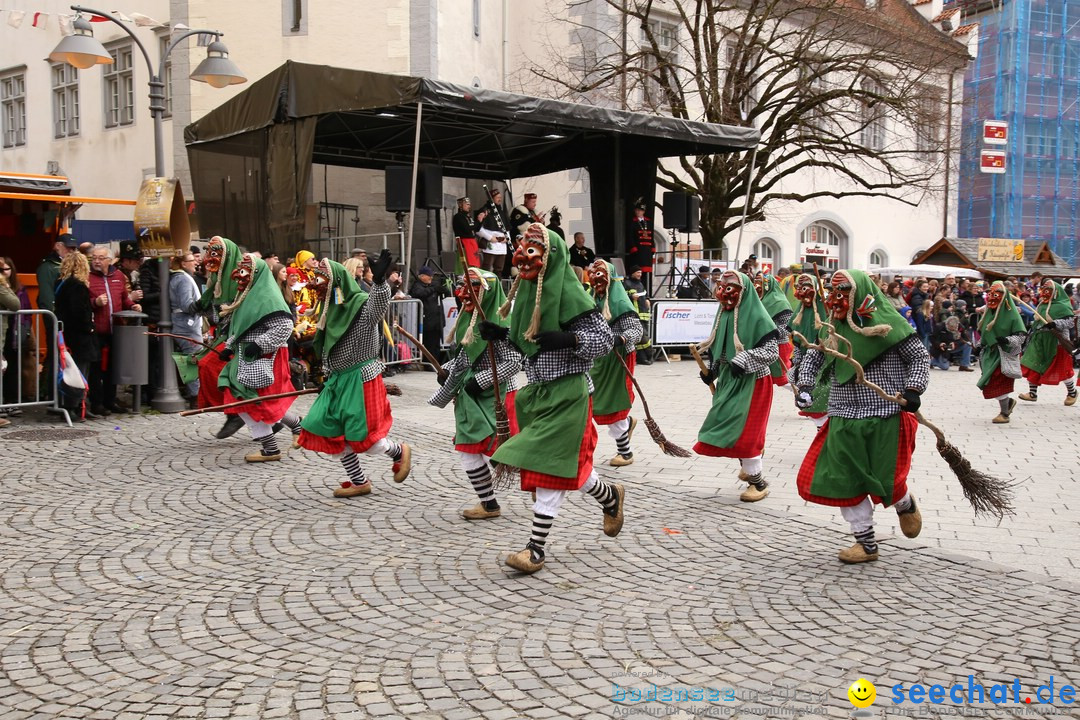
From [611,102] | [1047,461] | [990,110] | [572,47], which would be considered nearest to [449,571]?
[1047,461]

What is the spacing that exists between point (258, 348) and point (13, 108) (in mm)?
25882

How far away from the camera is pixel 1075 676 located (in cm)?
416

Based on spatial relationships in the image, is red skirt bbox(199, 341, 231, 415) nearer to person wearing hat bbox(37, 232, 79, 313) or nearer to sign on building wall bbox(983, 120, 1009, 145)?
person wearing hat bbox(37, 232, 79, 313)

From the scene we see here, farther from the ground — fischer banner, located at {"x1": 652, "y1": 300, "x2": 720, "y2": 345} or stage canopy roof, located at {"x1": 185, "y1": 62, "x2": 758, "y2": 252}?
stage canopy roof, located at {"x1": 185, "y1": 62, "x2": 758, "y2": 252}

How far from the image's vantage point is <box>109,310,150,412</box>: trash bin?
437 inches

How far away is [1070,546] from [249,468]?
6.04 m

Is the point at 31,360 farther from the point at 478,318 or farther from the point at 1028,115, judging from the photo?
the point at 1028,115

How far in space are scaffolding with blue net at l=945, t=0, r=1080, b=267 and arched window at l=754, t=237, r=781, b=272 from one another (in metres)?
11.5

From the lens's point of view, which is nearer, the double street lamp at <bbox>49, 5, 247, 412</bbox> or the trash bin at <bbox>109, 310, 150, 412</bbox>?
the trash bin at <bbox>109, 310, 150, 412</bbox>

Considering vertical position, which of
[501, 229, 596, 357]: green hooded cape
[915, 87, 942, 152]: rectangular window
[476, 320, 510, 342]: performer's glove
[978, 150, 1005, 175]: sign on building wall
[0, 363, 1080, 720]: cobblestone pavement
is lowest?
[0, 363, 1080, 720]: cobblestone pavement

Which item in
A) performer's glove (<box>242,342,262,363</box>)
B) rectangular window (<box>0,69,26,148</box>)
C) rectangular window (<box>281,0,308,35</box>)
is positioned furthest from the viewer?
rectangular window (<box>0,69,26,148</box>)

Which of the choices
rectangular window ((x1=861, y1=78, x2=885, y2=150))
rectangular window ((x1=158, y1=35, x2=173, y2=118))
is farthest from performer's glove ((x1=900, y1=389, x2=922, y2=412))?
rectangular window ((x1=158, y1=35, x2=173, y2=118))

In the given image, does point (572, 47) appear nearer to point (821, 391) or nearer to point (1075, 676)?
point (821, 391)

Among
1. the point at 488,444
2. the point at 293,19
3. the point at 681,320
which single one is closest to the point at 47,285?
the point at 488,444
